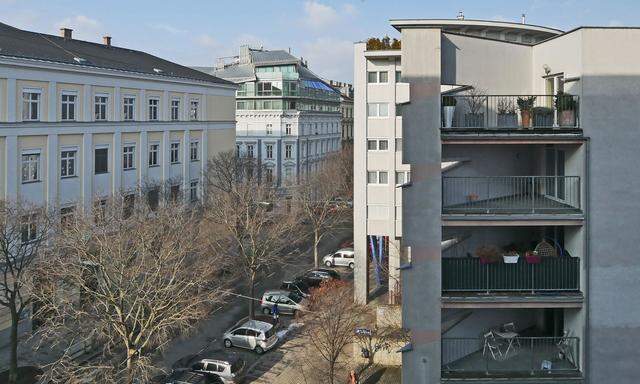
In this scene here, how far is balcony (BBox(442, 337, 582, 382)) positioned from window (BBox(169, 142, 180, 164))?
3061cm

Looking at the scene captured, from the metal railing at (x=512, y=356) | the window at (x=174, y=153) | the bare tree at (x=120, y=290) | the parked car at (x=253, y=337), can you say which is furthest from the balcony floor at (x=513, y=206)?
the window at (x=174, y=153)

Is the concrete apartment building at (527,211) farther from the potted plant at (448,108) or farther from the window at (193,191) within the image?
the window at (193,191)

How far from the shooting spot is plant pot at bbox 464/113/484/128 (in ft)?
44.0

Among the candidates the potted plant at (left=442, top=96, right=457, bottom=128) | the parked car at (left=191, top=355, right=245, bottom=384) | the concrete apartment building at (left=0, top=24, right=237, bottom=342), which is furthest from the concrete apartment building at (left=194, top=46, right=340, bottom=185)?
the potted plant at (left=442, top=96, right=457, bottom=128)

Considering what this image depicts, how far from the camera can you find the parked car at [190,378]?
21.6 m

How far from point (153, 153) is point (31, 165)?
10382 millimetres

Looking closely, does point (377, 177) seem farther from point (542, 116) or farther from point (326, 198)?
point (542, 116)

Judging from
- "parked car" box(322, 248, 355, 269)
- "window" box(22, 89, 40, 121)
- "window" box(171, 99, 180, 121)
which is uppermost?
"window" box(171, 99, 180, 121)

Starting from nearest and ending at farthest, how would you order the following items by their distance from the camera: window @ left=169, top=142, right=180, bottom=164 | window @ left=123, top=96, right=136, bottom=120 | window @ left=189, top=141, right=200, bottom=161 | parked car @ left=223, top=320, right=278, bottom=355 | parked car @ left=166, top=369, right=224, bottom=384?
parked car @ left=166, top=369, right=224, bottom=384
parked car @ left=223, top=320, right=278, bottom=355
window @ left=123, top=96, right=136, bottom=120
window @ left=169, top=142, right=180, bottom=164
window @ left=189, top=141, right=200, bottom=161

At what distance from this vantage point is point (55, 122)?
102 feet

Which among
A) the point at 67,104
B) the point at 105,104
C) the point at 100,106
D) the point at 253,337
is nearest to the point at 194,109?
the point at 105,104

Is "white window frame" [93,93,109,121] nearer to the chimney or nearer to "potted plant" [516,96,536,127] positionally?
the chimney

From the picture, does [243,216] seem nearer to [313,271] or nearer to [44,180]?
[313,271]

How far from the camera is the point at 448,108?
42.0 ft
